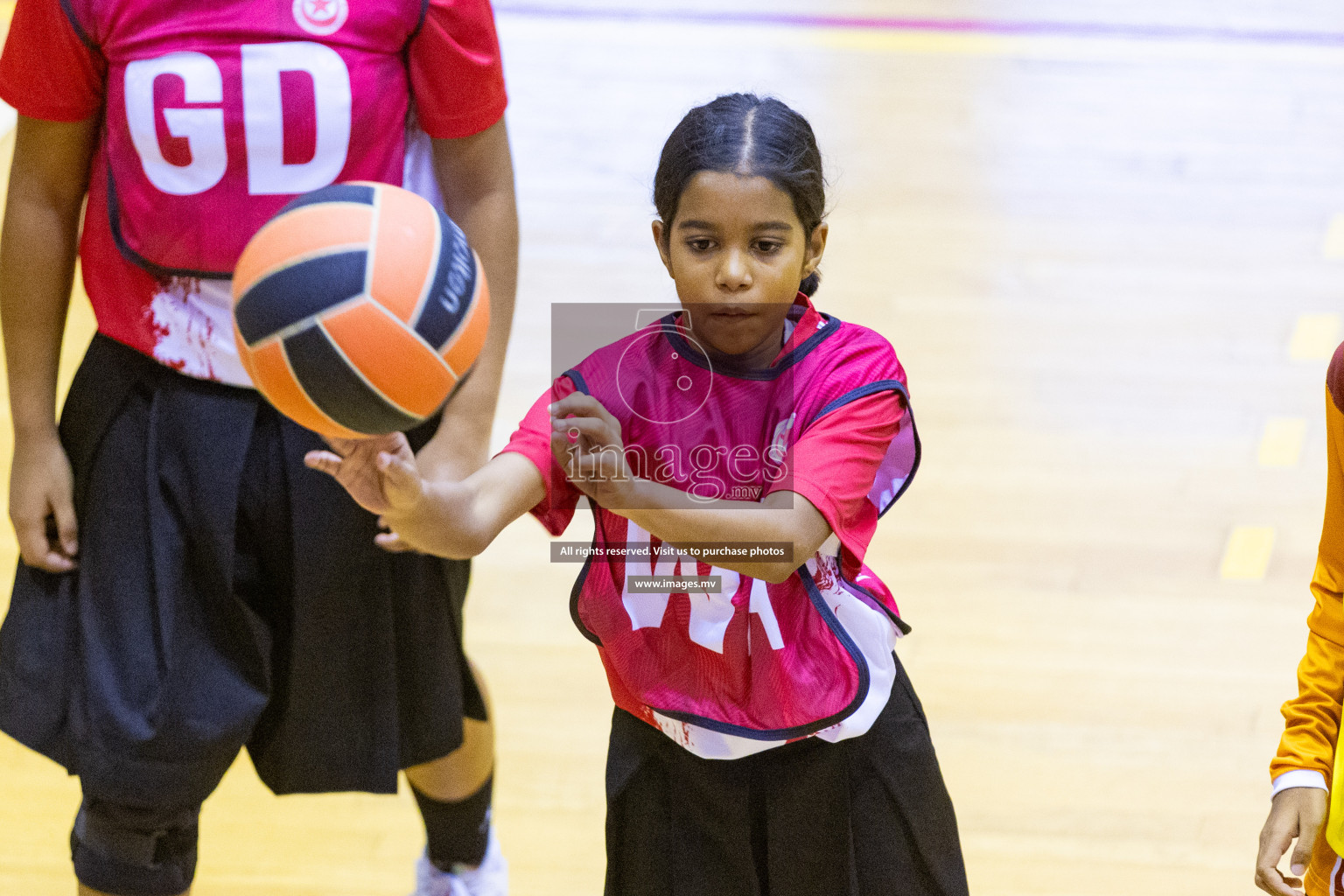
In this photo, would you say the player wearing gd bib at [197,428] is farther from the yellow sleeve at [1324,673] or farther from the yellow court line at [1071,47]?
the yellow court line at [1071,47]

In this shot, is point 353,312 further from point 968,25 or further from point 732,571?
point 968,25

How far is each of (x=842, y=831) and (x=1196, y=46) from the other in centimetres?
547

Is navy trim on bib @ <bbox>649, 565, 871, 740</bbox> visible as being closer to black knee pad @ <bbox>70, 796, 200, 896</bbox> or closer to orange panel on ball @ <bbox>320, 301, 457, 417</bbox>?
orange panel on ball @ <bbox>320, 301, 457, 417</bbox>

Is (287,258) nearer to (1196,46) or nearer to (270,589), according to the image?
(270,589)

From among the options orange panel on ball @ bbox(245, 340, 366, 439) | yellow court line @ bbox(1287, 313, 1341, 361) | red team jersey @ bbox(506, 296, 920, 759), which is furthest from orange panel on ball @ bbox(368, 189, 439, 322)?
yellow court line @ bbox(1287, 313, 1341, 361)

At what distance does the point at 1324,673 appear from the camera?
61.4 inches

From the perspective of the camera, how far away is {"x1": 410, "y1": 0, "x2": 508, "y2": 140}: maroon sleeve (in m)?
1.73

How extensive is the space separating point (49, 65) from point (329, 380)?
2.09 ft

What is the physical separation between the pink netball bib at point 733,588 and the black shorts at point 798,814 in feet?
0.19

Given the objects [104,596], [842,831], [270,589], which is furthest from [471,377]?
[842,831]

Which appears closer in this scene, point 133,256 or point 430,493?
point 430,493

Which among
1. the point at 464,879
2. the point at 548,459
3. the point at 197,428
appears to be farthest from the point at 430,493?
the point at 464,879

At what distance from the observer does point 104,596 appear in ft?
6.09

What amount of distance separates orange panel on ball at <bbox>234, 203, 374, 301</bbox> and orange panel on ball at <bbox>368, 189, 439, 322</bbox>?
2 centimetres
